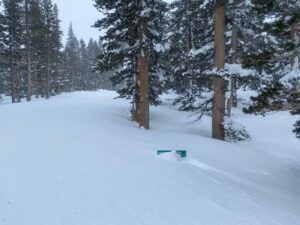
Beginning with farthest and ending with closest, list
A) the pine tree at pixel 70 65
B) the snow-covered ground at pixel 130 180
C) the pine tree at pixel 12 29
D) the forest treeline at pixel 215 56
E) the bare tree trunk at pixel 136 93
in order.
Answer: the pine tree at pixel 70 65 < the pine tree at pixel 12 29 < the bare tree trunk at pixel 136 93 < the forest treeline at pixel 215 56 < the snow-covered ground at pixel 130 180

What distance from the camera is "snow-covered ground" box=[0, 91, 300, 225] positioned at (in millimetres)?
5668

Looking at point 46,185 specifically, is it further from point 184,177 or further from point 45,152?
point 184,177

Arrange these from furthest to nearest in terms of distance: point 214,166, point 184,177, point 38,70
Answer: point 38,70 → point 214,166 → point 184,177

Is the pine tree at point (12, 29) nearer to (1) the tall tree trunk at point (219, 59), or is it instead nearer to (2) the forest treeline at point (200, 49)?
(2) the forest treeline at point (200, 49)

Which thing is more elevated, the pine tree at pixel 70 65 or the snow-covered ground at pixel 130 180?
the pine tree at pixel 70 65

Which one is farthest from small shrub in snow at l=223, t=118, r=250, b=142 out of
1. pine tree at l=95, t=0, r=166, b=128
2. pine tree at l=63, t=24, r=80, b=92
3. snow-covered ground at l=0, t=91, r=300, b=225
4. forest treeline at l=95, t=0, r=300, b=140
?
pine tree at l=63, t=24, r=80, b=92

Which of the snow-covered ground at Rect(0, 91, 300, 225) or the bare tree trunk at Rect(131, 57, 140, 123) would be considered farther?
the bare tree trunk at Rect(131, 57, 140, 123)

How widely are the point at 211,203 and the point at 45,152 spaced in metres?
4.57

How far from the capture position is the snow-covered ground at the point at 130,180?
18.6 feet

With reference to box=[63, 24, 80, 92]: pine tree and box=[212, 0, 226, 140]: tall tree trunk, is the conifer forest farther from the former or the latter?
box=[63, 24, 80, 92]: pine tree

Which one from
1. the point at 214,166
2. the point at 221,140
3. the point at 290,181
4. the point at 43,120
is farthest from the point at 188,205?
the point at 43,120

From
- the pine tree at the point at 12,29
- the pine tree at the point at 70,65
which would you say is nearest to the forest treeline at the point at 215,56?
the pine tree at the point at 12,29

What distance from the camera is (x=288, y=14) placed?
837cm

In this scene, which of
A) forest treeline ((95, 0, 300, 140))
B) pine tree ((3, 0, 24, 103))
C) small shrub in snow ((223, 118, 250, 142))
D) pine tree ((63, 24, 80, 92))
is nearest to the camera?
forest treeline ((95, 0, 300, 140))
